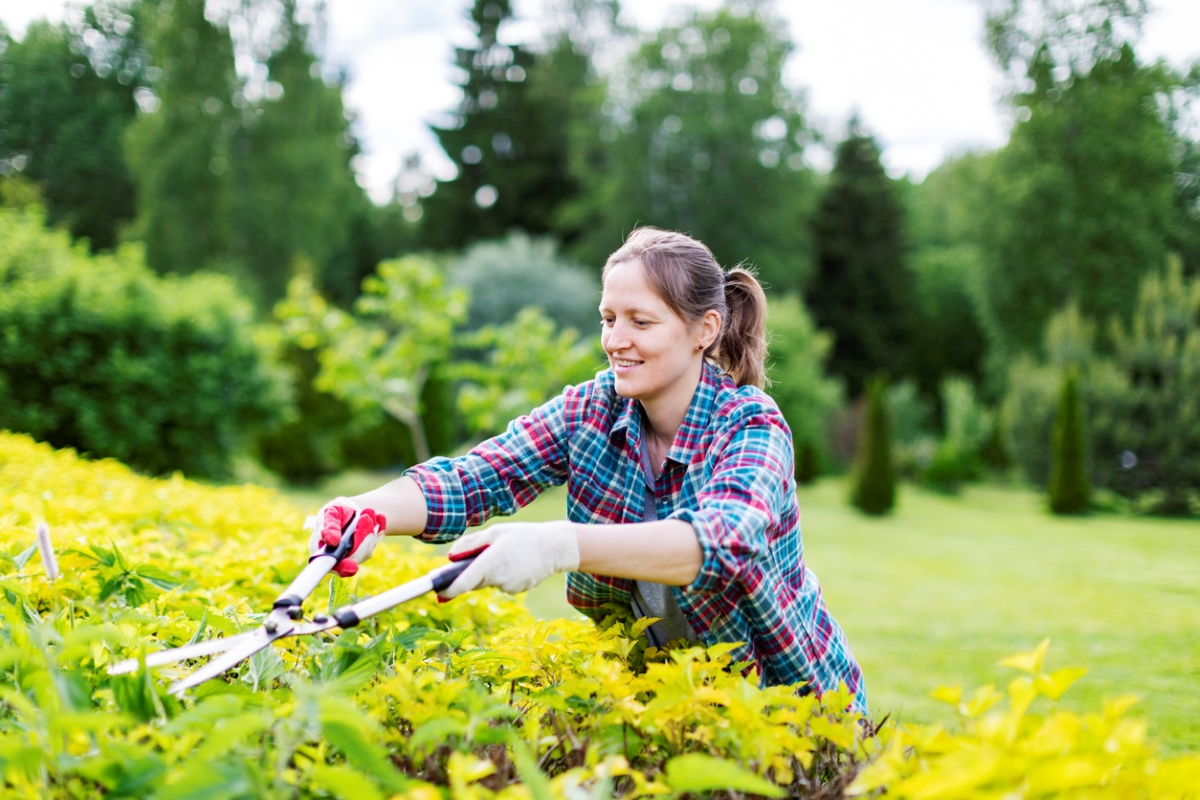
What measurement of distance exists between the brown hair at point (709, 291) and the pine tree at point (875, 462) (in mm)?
12827

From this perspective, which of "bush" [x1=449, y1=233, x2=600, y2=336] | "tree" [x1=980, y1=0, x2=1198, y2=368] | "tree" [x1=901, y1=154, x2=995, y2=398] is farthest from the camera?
"tree" [x1=901, y1=154, x2=995, y2=398]

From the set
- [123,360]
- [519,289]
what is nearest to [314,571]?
[123,360]

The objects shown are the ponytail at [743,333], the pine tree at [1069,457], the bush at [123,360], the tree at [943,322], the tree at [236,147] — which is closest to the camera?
the ponytail at [743,333]

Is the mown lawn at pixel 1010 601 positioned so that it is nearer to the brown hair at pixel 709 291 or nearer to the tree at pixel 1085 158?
the brown hair at pixel 709 291

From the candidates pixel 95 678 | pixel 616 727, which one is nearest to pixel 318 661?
pixel 95 678

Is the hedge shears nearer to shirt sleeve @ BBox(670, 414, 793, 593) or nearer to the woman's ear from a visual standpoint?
shirt sleeve @ BBox(670, 414, 793, 593)

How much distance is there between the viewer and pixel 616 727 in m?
1.34

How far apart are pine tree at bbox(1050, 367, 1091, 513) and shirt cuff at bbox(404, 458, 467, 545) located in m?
15.0

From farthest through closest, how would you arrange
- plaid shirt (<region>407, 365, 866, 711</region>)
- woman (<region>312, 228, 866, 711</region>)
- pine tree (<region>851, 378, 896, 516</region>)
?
1. pine tree (<region>851, 378, 896, 516</region>)
2. woman (<region>312, 228, 866, 711</region>)
3. plaid shirt (<region>407, 365, 866, 711</region>)

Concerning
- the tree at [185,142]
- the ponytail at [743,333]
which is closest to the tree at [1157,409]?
the ponytail at [743,333]

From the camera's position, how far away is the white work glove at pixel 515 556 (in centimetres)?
133

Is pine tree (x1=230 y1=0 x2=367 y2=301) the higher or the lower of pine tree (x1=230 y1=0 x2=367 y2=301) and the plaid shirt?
the higher

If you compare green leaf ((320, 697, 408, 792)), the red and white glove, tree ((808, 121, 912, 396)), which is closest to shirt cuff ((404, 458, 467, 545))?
the red and white glove

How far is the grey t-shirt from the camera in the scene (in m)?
1.87
